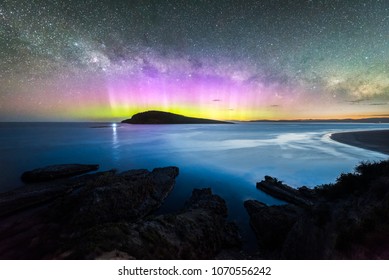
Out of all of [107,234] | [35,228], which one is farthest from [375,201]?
[35,228]

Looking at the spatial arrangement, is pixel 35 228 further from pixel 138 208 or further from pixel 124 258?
pixel 124 258

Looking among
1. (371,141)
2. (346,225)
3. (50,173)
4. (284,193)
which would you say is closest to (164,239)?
(346,225)

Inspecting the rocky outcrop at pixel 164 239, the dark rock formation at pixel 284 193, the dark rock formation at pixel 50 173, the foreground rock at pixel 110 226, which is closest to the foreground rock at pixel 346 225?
the rocky outcrop at pixel 164 239

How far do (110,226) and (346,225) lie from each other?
6816 mm

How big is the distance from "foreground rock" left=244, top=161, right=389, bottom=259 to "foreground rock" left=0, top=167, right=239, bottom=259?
8.64 ft

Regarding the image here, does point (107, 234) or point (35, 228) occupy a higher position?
point (107, 234)

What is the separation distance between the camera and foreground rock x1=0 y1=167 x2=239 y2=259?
15.9 ft

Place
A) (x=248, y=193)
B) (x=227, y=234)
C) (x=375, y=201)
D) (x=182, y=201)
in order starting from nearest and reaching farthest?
(x=375, y=201) < (x=227, y=234) < (x=182, y=201) < (x=248, y=193)

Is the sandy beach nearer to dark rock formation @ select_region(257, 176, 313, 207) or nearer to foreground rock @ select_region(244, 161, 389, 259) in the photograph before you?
dark rock formation @ select_region(257, 176, 313, 207)

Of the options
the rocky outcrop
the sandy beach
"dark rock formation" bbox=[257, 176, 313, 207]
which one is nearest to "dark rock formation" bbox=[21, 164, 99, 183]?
the rocky outcrop

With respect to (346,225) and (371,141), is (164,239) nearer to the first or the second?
(346,225)

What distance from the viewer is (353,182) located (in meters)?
6.67

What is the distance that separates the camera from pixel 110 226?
549 cm
